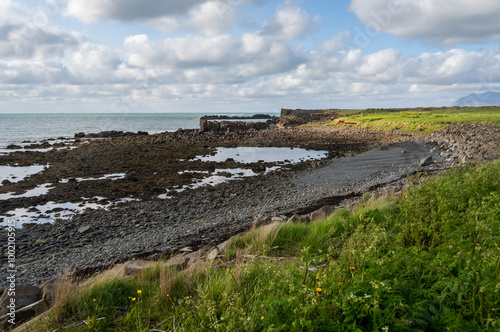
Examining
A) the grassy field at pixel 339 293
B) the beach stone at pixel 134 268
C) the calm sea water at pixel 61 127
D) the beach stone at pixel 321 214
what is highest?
the calm sea water at pixel 61 127

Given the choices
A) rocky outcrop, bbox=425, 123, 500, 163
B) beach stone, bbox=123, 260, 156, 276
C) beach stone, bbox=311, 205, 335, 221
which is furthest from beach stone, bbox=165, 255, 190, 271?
rocky outcrop, bbox=425, 123, 500, 163

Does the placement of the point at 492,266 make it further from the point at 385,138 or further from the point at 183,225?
the point at 385,138

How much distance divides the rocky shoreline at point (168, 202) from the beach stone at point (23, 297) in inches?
18.8

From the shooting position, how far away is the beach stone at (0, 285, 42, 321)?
418cm

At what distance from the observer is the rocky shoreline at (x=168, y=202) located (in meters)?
8.68

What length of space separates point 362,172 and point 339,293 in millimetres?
17570

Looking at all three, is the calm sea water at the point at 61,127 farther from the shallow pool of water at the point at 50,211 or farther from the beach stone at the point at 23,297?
the beach stone at the point at 23,297

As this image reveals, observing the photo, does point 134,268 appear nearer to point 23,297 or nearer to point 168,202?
point 23,297

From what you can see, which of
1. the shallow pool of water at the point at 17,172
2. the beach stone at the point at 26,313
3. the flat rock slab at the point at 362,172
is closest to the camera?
the beach stone at the point at 26,313

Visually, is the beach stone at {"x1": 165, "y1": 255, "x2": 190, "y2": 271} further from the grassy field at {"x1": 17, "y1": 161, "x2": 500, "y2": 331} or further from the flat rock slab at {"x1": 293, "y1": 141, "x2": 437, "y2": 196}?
the flat rock slab at {"x1": 293, "y1": 141, "x2": 437, "y2": 196}

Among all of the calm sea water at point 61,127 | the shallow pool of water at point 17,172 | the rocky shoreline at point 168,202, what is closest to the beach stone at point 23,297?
the rocky shoreline at point 168,202

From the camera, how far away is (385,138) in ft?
128

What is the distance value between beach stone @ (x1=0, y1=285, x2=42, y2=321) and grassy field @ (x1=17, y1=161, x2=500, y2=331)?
75cm

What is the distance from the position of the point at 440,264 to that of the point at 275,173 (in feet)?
57.5
